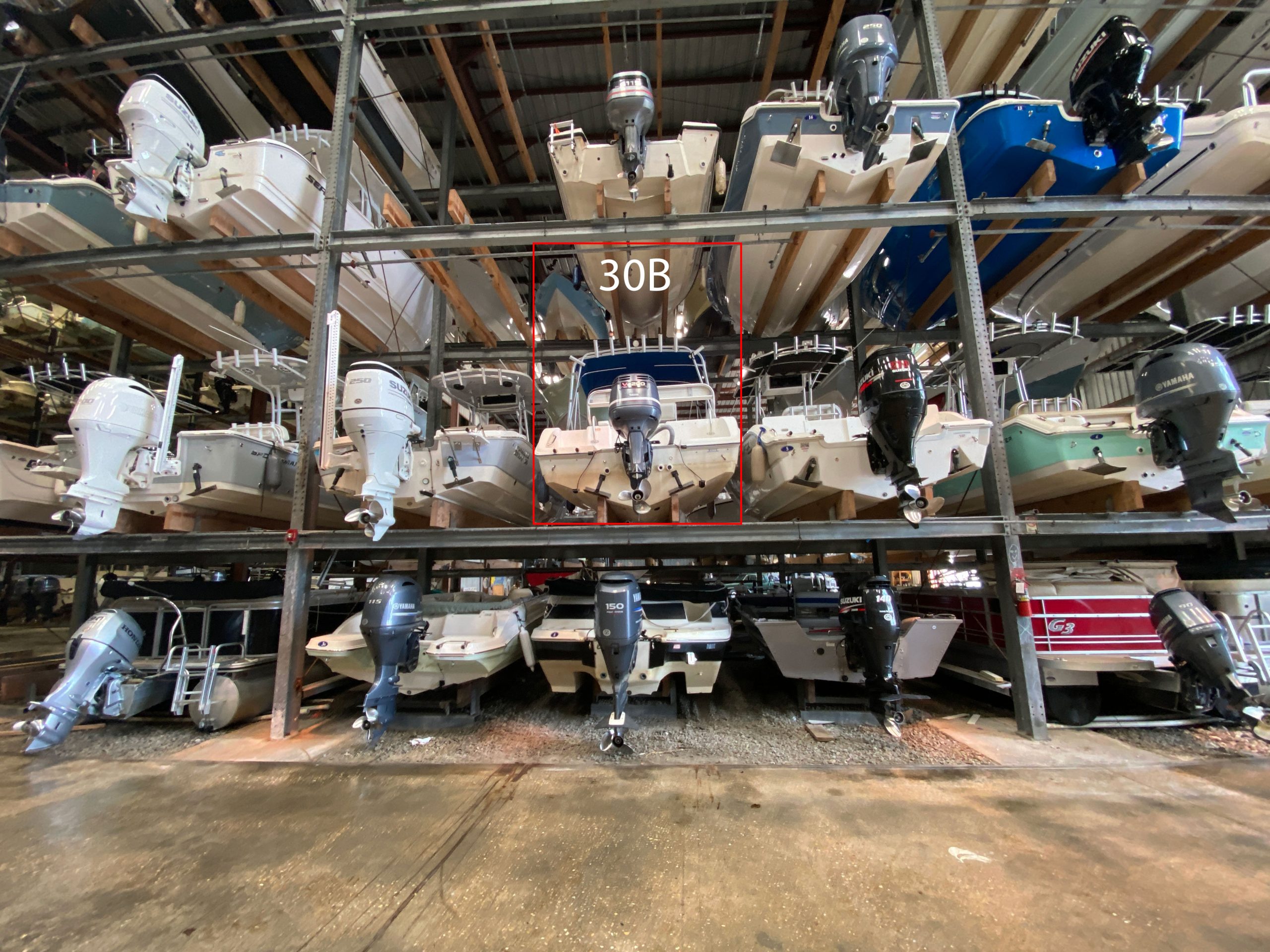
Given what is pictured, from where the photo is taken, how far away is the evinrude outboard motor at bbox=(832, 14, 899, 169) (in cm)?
232

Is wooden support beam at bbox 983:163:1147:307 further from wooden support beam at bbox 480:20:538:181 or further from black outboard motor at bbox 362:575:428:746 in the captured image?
black outboard motor at bbox 362:575:428:746

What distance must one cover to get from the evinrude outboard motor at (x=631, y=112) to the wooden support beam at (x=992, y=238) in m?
2.21

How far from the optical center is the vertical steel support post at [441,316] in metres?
3.81

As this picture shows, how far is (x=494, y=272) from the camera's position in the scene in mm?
3568

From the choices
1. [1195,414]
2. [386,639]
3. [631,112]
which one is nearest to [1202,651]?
[1195,414]

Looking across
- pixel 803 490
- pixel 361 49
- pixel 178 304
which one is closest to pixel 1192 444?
pixel 803 490

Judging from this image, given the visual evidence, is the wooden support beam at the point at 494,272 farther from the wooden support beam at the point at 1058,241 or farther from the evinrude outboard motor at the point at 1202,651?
the evinrude outboard motor at the point at 1202,651

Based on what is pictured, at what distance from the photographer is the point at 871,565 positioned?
12.0 ft

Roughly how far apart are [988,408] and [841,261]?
4.65 ft

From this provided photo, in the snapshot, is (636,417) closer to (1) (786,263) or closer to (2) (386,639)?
(2) (386,639)

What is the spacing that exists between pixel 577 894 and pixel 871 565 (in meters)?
3.14

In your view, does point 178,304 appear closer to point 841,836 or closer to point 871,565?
point 841,836

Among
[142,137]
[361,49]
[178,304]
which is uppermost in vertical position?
[361,49]

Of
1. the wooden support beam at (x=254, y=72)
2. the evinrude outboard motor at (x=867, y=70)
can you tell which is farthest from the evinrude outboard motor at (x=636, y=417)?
the wooden support beam at (x=254, y=72)
